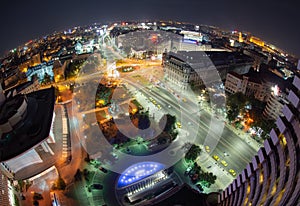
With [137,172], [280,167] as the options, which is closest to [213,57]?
[137,172]

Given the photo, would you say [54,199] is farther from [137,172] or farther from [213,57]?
[213,57]

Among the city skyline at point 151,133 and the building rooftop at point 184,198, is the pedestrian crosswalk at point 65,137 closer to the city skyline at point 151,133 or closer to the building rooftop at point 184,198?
the city skyline at point 151,133

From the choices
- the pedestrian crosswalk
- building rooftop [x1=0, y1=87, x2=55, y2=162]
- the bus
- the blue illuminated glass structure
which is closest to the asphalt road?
the blue illuminated glass structure

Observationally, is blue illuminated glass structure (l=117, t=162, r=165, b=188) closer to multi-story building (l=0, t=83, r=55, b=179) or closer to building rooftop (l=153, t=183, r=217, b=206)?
building rooftop (l=153, t=183, r=217, b=206)

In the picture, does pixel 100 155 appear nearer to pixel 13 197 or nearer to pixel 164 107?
pixel 13 197

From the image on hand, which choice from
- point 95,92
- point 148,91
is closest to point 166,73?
point 148,91

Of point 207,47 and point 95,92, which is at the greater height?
point 207,47
